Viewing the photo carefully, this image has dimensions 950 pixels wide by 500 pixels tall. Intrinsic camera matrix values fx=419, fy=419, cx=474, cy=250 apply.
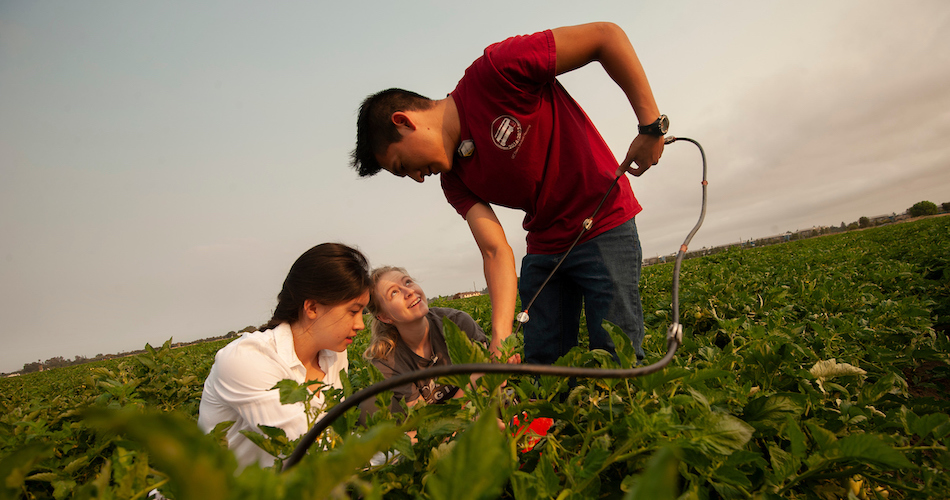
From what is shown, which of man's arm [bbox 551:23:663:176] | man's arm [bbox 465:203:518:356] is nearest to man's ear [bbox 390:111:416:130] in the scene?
man's arm [bbox 465:203:518:356]

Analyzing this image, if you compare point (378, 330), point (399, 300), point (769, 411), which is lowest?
point (769, 411)

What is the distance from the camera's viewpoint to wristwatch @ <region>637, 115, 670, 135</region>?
72.0 inches

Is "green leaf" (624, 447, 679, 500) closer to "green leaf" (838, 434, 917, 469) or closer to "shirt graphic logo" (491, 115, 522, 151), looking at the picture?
"green leaf" (838, 434, 917, 469)

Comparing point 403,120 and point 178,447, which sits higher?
point 403,120

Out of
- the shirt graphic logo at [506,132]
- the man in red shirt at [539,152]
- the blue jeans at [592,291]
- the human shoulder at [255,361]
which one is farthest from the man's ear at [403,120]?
the human shoulder at [255,361]

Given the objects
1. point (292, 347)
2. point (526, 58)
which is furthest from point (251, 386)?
point (526, 58)

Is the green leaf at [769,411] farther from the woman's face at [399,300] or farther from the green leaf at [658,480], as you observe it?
the woman's face at [399,300]

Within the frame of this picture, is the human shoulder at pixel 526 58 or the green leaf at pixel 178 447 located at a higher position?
the human shoulder at pixel 526 58

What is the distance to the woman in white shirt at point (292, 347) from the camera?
6.84ft

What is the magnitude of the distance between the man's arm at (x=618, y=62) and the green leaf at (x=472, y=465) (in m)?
1.77

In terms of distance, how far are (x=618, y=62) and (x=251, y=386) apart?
2.31 m

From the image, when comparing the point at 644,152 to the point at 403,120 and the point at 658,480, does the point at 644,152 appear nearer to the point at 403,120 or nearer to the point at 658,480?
the point at 403,120

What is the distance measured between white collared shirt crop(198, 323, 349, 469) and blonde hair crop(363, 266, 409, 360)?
3.11 feet

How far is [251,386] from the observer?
81.7 inches
